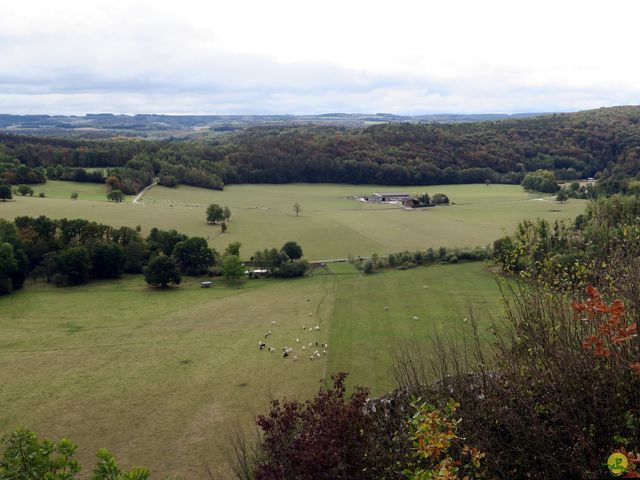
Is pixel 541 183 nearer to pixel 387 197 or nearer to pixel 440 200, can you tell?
pixel 440 200

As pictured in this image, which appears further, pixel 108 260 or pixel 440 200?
pixel 440 200

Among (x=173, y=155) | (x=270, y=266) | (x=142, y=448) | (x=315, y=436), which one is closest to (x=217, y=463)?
(x=142, y=448)

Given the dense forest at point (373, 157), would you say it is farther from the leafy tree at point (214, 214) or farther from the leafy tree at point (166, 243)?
the leafy tree at point (166, 243)

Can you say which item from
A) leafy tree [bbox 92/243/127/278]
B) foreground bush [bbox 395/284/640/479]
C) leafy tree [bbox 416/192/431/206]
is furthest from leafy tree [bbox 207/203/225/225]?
foreground bush [bbox 395/284/640/479]

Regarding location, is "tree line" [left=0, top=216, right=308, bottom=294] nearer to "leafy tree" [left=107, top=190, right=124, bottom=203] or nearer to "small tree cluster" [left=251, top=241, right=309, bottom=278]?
"small tree cluster" [left=251, top=241, right=309, bottom=278]

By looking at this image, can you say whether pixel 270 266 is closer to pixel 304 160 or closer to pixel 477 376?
pixel 477 376

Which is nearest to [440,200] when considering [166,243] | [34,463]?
[166,243]
